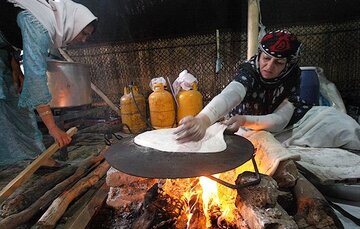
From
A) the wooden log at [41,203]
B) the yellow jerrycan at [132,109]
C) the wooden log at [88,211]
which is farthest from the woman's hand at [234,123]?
the yellow jerrycan at [132,109]

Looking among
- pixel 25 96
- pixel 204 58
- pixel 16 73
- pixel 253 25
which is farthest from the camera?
pixel 204 58

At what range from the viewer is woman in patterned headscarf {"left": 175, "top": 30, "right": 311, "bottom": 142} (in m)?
1.61

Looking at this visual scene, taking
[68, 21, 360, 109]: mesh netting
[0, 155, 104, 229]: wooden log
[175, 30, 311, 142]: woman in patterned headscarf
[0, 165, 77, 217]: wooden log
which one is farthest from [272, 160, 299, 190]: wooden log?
[68, 21, 360, 109]: mesh netting

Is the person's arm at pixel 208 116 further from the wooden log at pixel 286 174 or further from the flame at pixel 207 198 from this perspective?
the wooden log at pixel 286 174

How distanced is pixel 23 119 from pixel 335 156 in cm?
338

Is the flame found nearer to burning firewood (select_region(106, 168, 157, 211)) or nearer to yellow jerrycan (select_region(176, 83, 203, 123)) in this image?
burning firewood (select_region(106, 168, 157, 211))

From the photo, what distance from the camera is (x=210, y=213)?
1.27m

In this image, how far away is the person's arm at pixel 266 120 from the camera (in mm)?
1589

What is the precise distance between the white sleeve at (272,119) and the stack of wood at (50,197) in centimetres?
126

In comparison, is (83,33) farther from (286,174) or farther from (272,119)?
(286,174)

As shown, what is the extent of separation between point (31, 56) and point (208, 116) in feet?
5.55

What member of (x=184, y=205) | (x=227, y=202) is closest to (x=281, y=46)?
(x=227, y=202)

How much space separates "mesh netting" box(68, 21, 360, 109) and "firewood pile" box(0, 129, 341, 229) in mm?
3105

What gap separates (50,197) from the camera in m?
1.71
